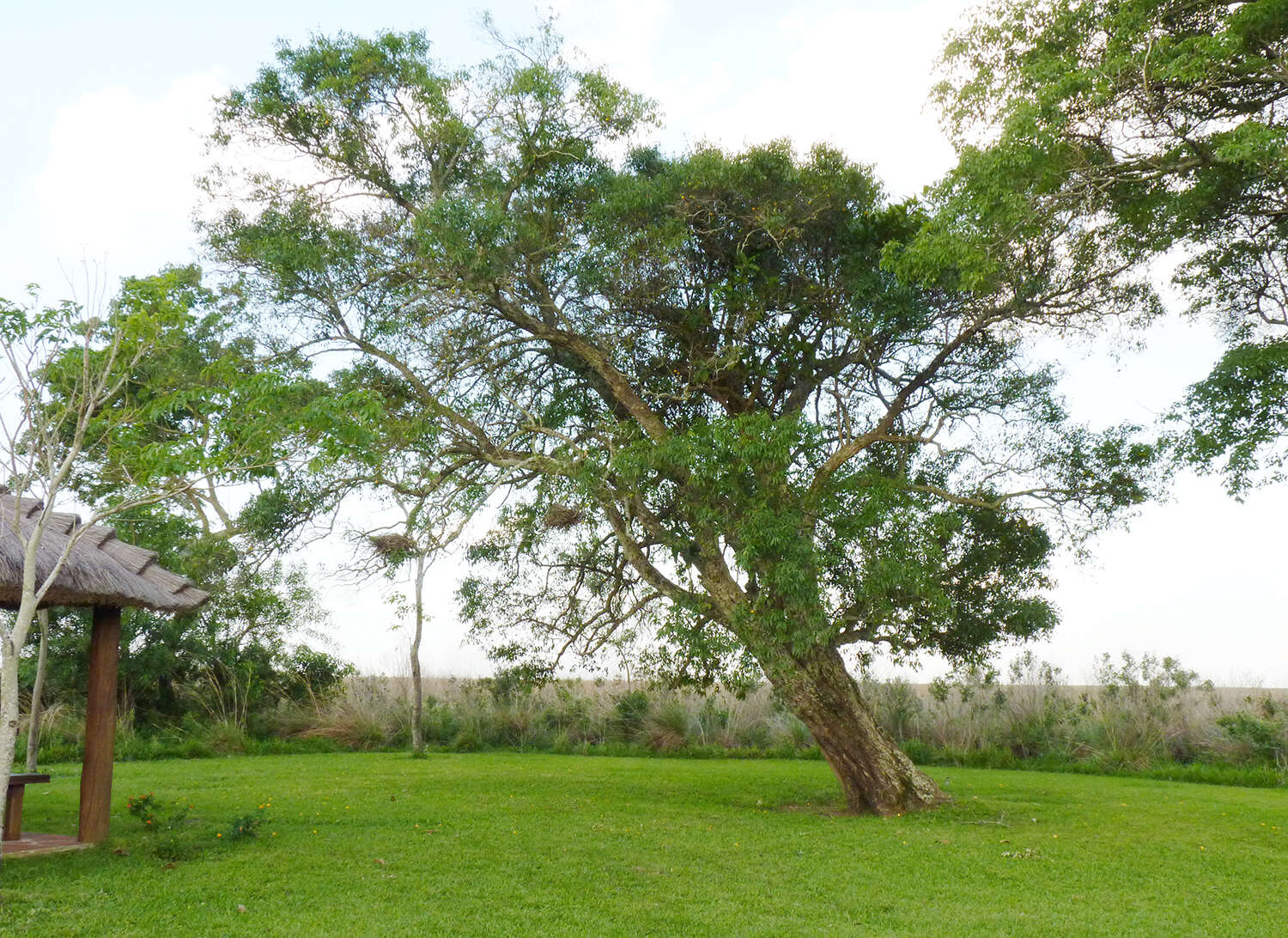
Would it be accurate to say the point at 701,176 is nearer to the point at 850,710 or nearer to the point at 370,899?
the point at 850,710

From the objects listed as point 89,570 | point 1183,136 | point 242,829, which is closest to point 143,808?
point 242,829

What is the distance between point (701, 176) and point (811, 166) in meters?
1.22

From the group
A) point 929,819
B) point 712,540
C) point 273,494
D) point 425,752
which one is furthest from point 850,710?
point 425,752

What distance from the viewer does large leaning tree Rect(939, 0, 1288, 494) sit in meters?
8.64

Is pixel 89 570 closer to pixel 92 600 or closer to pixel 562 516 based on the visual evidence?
pixel 92 600

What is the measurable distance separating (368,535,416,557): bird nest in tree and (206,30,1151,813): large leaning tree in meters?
0.85

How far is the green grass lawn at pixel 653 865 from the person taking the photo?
601 centimetres

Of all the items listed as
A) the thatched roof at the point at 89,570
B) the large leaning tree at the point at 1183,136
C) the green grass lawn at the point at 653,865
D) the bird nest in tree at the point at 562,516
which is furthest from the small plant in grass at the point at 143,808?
the large leaning tree at the point at 1183,136

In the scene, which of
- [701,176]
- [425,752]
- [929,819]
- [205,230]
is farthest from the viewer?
[425,752]

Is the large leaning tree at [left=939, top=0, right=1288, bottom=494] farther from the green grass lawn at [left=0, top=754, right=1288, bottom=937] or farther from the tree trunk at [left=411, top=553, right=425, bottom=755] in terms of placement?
the tree trunk at [left=411, top=553, right=425, bottom=755]

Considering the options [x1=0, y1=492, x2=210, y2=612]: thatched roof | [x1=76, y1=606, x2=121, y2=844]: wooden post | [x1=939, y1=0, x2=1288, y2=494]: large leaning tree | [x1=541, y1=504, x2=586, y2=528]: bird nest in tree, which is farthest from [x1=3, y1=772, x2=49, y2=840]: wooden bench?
[x1=939, y1=0, x2=1288, y2=494]: large leaning tree

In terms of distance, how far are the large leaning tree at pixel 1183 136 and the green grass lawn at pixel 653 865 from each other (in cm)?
374

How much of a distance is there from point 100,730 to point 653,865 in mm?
4500

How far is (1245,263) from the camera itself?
405 inches
